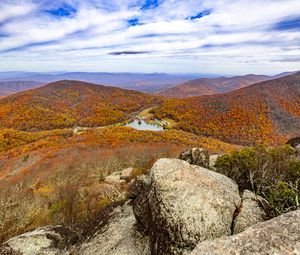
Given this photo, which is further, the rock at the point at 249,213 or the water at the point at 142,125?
the water at the point at 142,125

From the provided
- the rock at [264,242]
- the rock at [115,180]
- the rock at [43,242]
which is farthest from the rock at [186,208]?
the rock at [115,180]

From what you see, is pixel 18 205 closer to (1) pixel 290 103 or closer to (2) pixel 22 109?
(2) pixel 22 109

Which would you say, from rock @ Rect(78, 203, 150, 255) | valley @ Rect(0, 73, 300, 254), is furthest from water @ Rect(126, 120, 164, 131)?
rock @ Rect(78, 203, 150, 255)

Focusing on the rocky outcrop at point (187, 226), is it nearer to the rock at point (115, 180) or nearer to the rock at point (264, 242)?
the rock at point (264, 242)

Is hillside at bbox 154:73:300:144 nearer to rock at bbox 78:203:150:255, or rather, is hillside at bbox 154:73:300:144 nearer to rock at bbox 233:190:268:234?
rock at bbox 233:190:268:234

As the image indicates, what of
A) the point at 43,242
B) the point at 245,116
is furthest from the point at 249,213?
the point at 245,116

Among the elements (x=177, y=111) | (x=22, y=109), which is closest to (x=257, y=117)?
(x=177, y=111)
